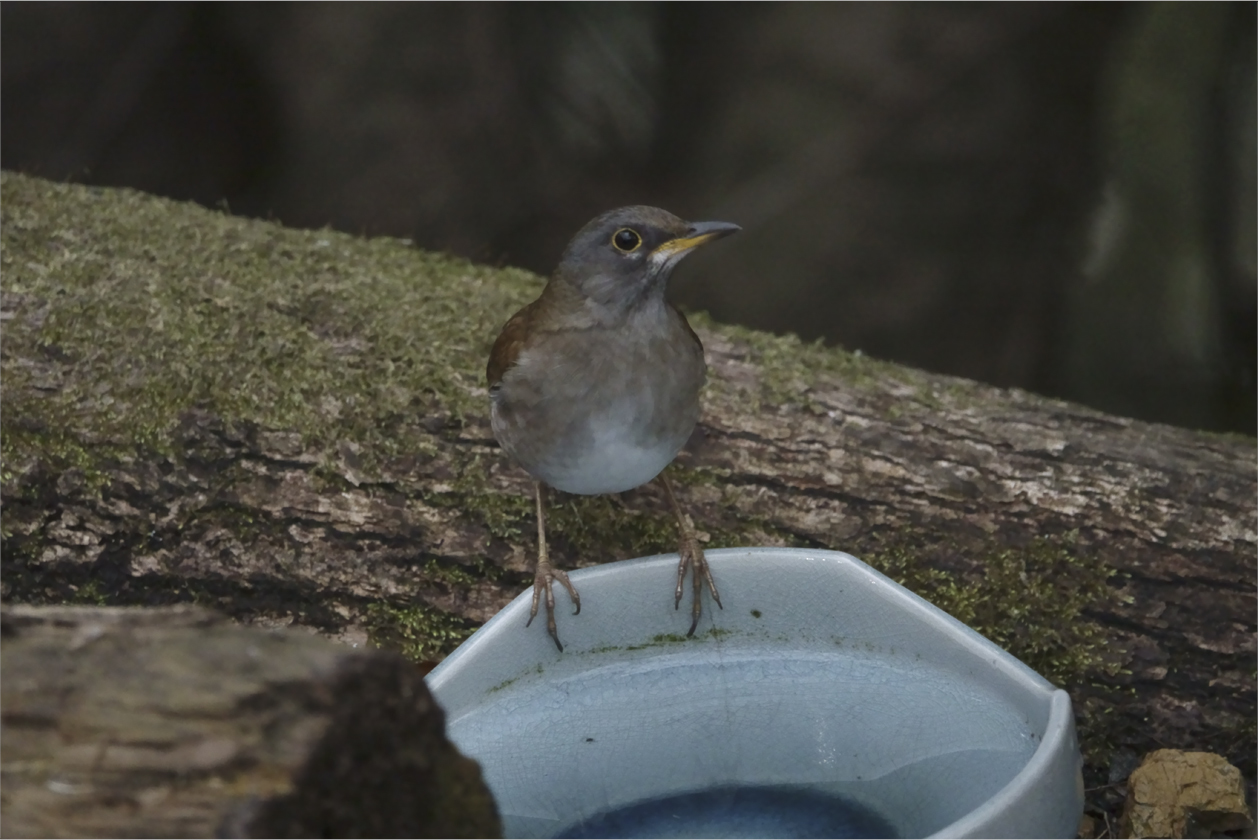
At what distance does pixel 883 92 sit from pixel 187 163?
13.3 feet

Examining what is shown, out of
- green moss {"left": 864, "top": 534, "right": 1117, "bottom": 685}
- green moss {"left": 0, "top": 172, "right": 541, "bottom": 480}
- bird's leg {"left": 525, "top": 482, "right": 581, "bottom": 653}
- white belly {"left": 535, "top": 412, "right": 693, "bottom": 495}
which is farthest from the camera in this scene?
green moss {"left": 0, "top": 172, "right": 541, "bottom": 480}

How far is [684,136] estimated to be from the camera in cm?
711

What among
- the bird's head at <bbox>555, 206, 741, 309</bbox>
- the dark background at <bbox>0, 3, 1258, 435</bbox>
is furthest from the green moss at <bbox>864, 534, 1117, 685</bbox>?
the dark background at <bbox>0, 3, 1258, 435</bbox>

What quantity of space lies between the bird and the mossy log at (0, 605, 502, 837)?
135 cm

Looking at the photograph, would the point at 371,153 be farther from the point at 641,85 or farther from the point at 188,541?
the point at 188,541

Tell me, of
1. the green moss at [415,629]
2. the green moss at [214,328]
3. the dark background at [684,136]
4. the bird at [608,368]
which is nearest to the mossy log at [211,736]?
the bird at [608,368]

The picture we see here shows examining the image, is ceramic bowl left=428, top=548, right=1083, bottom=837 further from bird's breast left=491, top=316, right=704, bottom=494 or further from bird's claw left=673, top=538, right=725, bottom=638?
bird's breast left=491, top=316, right=704, bottom=494

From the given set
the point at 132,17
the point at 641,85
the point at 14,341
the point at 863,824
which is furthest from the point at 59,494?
the point at 132,17

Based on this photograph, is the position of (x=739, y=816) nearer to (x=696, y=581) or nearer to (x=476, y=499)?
(x=696, y=581)

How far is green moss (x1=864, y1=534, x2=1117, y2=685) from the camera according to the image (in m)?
3.53

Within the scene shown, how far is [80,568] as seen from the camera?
12.0ft

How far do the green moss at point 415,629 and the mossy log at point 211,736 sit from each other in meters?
1.87

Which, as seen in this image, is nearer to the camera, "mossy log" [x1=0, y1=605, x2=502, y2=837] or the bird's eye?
"mossy log" [x1=0, y1=605, x2=502, y2=837]

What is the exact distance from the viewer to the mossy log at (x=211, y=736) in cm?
159
